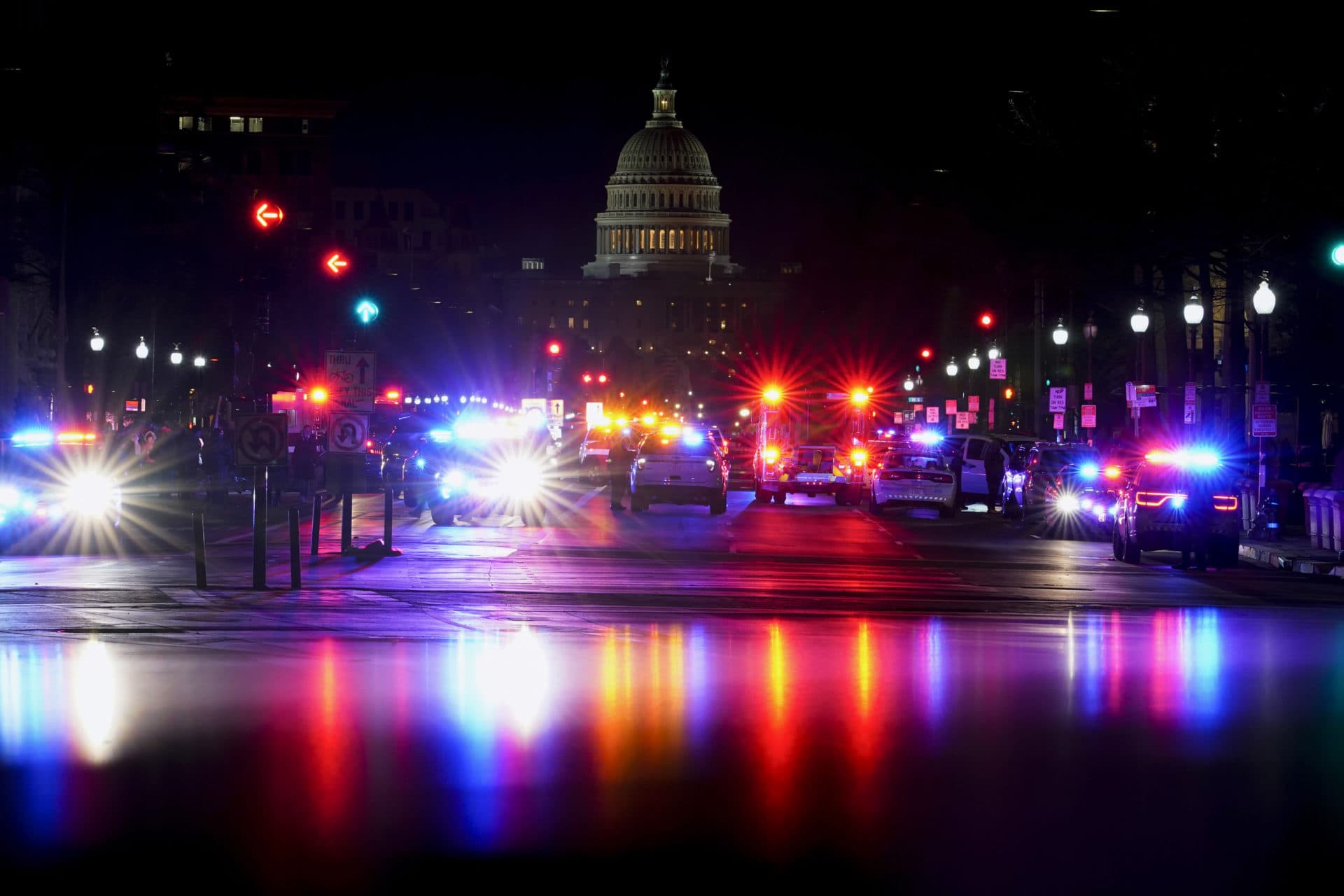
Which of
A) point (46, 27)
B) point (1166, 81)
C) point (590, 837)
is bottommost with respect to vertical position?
point (590, 837)

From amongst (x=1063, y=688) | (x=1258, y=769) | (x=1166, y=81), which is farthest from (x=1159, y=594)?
(x=1166, y=81)

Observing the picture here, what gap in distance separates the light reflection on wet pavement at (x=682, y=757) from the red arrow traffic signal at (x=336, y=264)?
1865 cm

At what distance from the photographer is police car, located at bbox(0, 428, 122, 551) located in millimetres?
28750

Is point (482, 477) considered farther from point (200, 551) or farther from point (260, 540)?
point (260, 540)

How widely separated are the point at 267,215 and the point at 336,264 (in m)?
3.36

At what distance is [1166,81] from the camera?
42.8m

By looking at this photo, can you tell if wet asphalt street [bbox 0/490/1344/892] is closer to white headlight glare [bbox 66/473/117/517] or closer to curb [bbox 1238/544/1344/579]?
curb [bbox 1238/544/1344/579]

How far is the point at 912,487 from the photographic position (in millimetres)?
43469

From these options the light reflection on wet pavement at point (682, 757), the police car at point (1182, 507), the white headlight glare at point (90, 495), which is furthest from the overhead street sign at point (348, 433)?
the light reflection on wet pavement at point (682, 757)

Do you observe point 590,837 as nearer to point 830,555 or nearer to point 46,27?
point 830,555

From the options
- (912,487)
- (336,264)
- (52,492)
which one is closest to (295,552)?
(52,492)

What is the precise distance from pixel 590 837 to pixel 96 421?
7223 cm

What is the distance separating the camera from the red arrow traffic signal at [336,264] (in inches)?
1350

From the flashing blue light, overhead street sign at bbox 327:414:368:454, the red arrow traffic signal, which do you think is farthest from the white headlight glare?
the red arrow traffic signal
